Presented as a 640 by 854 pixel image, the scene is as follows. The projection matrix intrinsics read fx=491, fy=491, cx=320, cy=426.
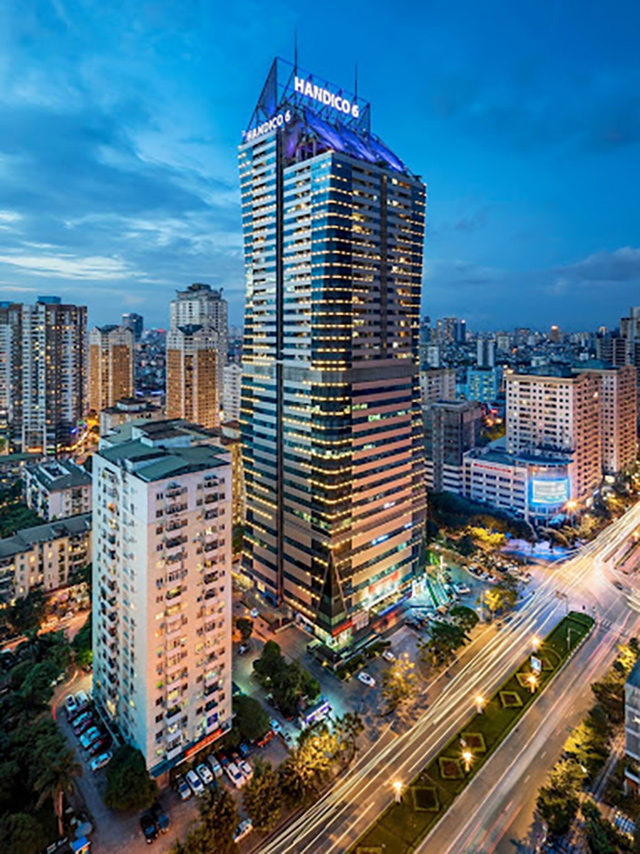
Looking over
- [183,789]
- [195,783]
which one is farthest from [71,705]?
[195,783]

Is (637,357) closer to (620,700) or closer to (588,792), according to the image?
(620,700)

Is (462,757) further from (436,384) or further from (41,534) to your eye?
(436,384)

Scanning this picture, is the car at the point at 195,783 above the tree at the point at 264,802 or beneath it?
beneath

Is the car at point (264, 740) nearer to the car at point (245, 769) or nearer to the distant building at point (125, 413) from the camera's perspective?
the car at point (245, 769)

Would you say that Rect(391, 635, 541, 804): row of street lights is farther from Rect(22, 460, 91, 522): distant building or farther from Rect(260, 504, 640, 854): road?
Rect(22, 460, 91, 522): distant building

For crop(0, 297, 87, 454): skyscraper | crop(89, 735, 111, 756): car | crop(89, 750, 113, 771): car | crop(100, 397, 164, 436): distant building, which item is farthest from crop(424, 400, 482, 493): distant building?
crop(0, 297, 87, 454): skyscraper

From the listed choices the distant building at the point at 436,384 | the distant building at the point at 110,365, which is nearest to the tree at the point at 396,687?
the distant building at the point at 436,384
